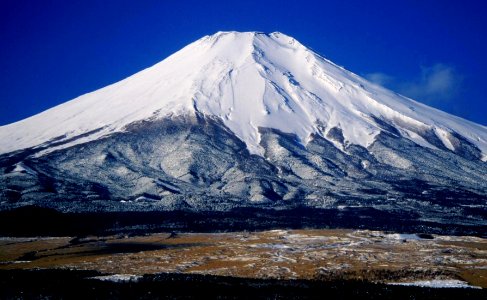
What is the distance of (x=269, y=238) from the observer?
74.8m

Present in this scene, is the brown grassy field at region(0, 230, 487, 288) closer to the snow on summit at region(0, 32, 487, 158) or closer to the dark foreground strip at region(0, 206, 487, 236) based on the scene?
the dark foreground strip at region(0, 206, 487, 236)

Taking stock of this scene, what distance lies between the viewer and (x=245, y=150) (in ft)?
472

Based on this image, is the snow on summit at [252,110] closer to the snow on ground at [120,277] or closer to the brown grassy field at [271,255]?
the brown grassy field at [271,255]

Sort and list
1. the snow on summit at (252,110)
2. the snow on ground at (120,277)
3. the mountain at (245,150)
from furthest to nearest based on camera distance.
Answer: the snow on summit at (252,110)
the mountain at (245,150)
the snow on ground at (120,277)

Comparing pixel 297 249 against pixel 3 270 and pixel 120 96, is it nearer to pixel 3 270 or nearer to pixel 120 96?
pixel 3 270

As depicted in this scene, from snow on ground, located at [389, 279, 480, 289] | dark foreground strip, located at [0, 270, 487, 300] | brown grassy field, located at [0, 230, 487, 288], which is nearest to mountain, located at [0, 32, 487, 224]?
brown grassy field, located at [0, 230, 487, 288]

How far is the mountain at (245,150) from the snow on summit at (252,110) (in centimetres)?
60

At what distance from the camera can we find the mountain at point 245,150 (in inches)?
Answer: 4387

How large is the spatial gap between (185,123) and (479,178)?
80.3 meters

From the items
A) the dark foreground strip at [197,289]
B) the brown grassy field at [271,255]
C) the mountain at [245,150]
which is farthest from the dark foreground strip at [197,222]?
the dark foreground strip at [197,289]

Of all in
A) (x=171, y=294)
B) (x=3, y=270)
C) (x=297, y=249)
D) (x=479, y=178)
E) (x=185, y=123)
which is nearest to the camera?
(x=171, y=294)

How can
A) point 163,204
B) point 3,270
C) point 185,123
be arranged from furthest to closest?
point 185,123 < point 163,204 < point 3,270

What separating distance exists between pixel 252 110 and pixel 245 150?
29231 millimetres

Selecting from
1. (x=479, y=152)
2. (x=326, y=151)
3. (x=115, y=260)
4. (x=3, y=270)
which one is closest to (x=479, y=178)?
(x=479, y=152)
